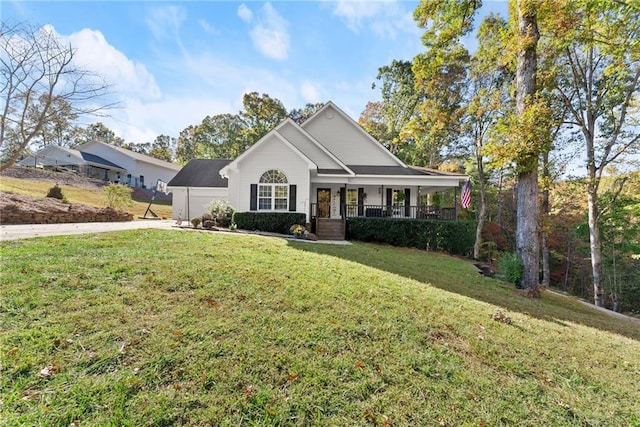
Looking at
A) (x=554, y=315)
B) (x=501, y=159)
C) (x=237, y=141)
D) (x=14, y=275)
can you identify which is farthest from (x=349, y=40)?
(x=237, y=141)

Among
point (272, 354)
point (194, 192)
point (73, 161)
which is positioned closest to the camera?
point (272, 354)

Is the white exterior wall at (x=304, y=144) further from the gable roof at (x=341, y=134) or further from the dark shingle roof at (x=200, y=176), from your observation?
the dark shingle roof at (x=200, y=176)

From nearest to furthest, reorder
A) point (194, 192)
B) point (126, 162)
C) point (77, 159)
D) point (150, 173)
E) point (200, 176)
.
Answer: point (194, 192) → point (200, 176) → point (77, 159) → point (126, 162) → point (150, 173)

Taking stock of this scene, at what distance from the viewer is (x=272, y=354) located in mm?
3365

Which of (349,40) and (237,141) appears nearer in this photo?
(349,40)

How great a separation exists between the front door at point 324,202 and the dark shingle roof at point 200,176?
28.3 ft

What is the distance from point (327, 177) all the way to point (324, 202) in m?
2.90

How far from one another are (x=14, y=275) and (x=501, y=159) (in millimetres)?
12830

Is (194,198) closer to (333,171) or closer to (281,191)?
(281,191)

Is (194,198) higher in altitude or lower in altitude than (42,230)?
higher

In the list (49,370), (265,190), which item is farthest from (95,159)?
(49,370)

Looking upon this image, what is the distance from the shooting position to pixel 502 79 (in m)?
16.8

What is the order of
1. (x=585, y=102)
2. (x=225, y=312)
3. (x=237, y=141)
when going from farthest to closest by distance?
1. (x=237, y=141)
2. (x=585, y=102)
3. (x=225, y=312)

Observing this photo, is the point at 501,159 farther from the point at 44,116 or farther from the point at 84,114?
the point at 44,116
